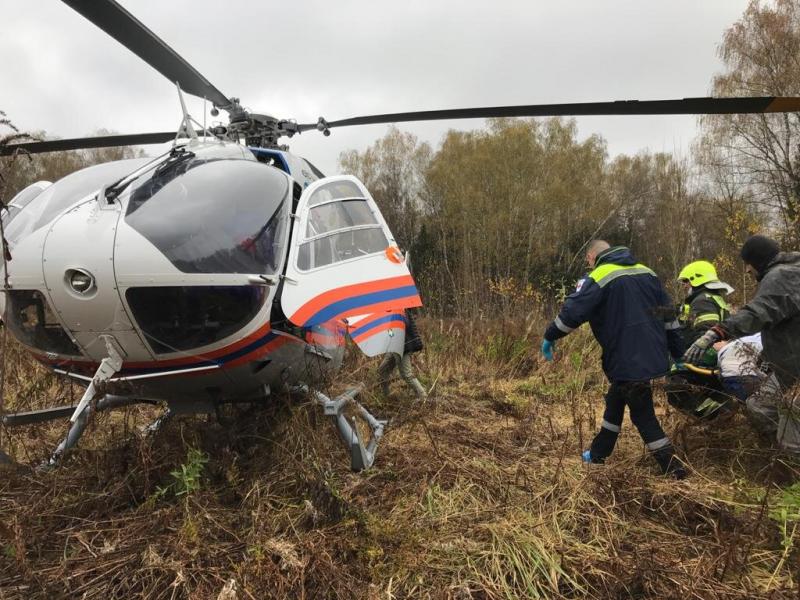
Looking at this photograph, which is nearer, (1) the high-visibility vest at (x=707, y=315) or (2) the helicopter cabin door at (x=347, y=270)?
(2) the helicopter cabin door at (x=347, y=270)

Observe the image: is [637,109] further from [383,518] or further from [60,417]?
[60,417]

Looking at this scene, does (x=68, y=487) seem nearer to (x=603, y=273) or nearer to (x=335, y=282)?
(x=335, y=282)

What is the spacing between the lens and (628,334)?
3783 millimetres

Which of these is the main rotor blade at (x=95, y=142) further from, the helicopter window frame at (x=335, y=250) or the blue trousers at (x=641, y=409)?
the blue trousers at (x=641, y=409)

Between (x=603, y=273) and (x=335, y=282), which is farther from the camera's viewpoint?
(x=603, y=273)

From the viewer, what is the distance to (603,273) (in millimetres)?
3920

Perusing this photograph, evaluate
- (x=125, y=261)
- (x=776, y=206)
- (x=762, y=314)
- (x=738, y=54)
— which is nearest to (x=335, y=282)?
(x=125, y=261)

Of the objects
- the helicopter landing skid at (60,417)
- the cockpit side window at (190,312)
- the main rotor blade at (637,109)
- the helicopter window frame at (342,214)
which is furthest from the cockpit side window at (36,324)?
the main rotor blade at (637,109)

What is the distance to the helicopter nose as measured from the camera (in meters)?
2.60

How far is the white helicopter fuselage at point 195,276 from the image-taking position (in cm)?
265

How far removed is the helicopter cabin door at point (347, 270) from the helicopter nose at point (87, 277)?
31.2 inches

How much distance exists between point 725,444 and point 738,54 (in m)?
19.1

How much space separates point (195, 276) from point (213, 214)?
393mm

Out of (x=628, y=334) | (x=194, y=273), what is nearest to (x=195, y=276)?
(x=194, y=273)
